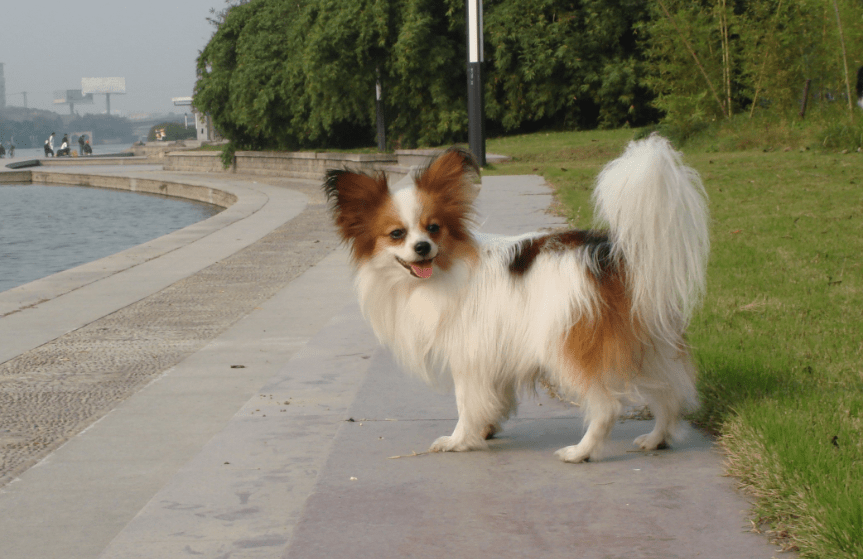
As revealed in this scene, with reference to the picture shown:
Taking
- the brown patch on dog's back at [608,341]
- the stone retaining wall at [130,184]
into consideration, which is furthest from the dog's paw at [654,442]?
the stone retaining wall at [130,184]

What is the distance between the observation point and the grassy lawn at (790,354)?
8.57 feet

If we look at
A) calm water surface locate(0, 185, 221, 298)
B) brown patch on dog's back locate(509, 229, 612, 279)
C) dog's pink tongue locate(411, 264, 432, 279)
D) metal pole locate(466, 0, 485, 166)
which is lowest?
calm water surface locate(0, 185, 221, 298)

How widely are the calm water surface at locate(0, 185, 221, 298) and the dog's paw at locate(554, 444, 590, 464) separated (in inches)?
358

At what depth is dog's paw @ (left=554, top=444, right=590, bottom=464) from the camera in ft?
10.7

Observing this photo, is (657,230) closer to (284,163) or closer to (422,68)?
(422,68)

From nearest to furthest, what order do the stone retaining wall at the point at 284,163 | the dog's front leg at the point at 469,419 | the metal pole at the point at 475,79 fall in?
1. the dog's front leg at the point at 469,419
2. the metal pole at the point at 475,79
3. the stone retaining wall at the point at 284,163

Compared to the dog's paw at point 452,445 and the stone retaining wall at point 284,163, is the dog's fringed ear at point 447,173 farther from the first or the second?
the stone retaining wall at point 284,163

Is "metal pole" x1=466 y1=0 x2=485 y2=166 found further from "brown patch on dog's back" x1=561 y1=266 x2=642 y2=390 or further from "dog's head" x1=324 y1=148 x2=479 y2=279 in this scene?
"brown patch on dog's back" x1=561 y1=266 x2=642 y2=390

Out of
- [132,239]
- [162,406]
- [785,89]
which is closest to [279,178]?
[132,239]

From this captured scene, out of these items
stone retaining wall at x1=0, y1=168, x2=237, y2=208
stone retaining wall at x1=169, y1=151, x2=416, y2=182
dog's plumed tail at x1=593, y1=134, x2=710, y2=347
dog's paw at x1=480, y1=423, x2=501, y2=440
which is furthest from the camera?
stone retaining wall at x1=169, y1=151, x2=416, y2=182

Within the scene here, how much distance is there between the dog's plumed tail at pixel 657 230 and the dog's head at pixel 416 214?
0.54 meters

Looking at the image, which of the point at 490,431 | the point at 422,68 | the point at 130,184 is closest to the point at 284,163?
the point at 422,68

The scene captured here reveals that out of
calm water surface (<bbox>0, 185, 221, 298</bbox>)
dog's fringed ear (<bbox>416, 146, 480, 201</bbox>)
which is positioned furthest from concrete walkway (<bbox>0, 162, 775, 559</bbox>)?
calm water surface (<bbox>0, 185, 221, 298</bbox>)

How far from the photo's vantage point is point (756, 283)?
612 cm
